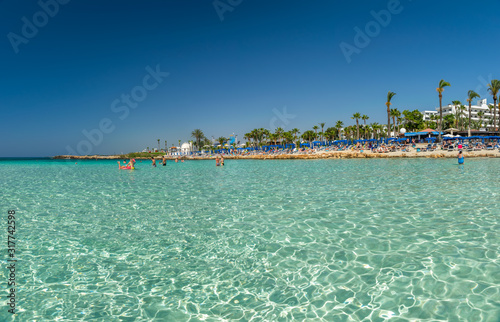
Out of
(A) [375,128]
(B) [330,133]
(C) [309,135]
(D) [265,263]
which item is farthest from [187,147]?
(D) [265,263]

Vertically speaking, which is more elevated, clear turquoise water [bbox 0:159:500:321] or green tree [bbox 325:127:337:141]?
green tree [bbox 325:127:337:141]

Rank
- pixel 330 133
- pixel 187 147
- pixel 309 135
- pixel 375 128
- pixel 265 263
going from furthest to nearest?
1. pixel 187 147
2. pixel 309 135
3. pixel 330 133
4. pixel 375 128
5. pixel 265 263

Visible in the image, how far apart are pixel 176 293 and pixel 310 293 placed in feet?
7.07

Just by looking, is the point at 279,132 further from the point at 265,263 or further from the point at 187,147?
the point at 265,263

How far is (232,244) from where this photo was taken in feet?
21.6

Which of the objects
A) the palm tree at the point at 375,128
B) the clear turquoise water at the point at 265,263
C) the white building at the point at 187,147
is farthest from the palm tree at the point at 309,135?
the clear turquoise water at the point at 265,263

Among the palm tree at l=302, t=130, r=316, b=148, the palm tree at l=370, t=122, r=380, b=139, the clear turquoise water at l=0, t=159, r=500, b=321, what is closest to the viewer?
the clear turquoise water at l=0, t=159, r=500, b=321

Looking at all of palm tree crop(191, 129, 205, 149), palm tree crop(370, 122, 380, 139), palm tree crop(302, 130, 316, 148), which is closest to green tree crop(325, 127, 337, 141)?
palm tree crop(302, 130, 316, 148)

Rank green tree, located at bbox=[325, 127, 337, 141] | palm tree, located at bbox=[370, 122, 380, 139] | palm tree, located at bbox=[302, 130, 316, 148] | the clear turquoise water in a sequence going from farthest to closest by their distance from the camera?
palm tree, located at bbox=[302, 130, 316, 148] < green tree, located at bbox=[325, 127, 337, 141] < palm tree, located at bbox=[370, 122, 380, 139] < the clear turquoise water

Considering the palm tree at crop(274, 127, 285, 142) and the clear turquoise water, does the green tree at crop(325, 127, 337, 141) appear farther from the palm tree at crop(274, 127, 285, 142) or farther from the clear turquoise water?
the clear turquoise water

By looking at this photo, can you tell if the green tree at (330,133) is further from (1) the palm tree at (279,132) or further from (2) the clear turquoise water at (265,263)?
(2) the clear turquoise water at (265,263)

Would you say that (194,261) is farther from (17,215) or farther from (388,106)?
(388,106)

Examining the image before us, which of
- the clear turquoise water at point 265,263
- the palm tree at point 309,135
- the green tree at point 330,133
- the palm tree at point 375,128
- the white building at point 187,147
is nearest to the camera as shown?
the clear turquoise water at point 265,263

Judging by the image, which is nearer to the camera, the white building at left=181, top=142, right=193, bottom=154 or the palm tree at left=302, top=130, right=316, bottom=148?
the palm tree at left=302, top=130, right=316, bottom=148
